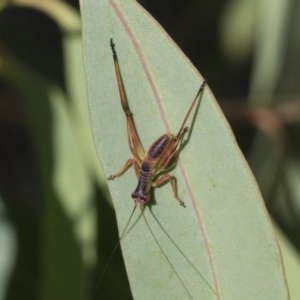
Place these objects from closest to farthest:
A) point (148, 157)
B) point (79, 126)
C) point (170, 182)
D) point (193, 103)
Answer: point (193, 103)
point (170, 182)
point (148, 157)
point (79, 126)

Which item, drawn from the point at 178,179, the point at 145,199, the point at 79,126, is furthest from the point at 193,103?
the point at 79,126

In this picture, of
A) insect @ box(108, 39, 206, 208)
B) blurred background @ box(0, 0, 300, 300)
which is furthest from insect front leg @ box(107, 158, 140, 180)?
blurred background @ box(0, 0, 300, 300)

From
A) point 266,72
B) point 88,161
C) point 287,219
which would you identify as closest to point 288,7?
point 266,72

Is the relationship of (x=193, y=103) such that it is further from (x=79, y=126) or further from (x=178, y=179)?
(x=79, y=126)

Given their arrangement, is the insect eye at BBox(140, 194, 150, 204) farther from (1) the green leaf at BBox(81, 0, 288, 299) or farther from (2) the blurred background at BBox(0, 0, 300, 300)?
(2) the blurred background at BBox(0, 0, 300, 300)

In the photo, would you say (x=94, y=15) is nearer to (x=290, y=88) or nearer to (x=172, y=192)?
(x=172, y=192)

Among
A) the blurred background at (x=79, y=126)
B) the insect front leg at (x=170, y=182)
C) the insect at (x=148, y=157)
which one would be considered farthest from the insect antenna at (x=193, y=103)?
the blurred background at (x=79, y=126)

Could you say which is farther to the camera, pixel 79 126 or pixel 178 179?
pixel 79 126

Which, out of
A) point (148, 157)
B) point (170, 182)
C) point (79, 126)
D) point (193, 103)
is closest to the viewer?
point (193, 103)
